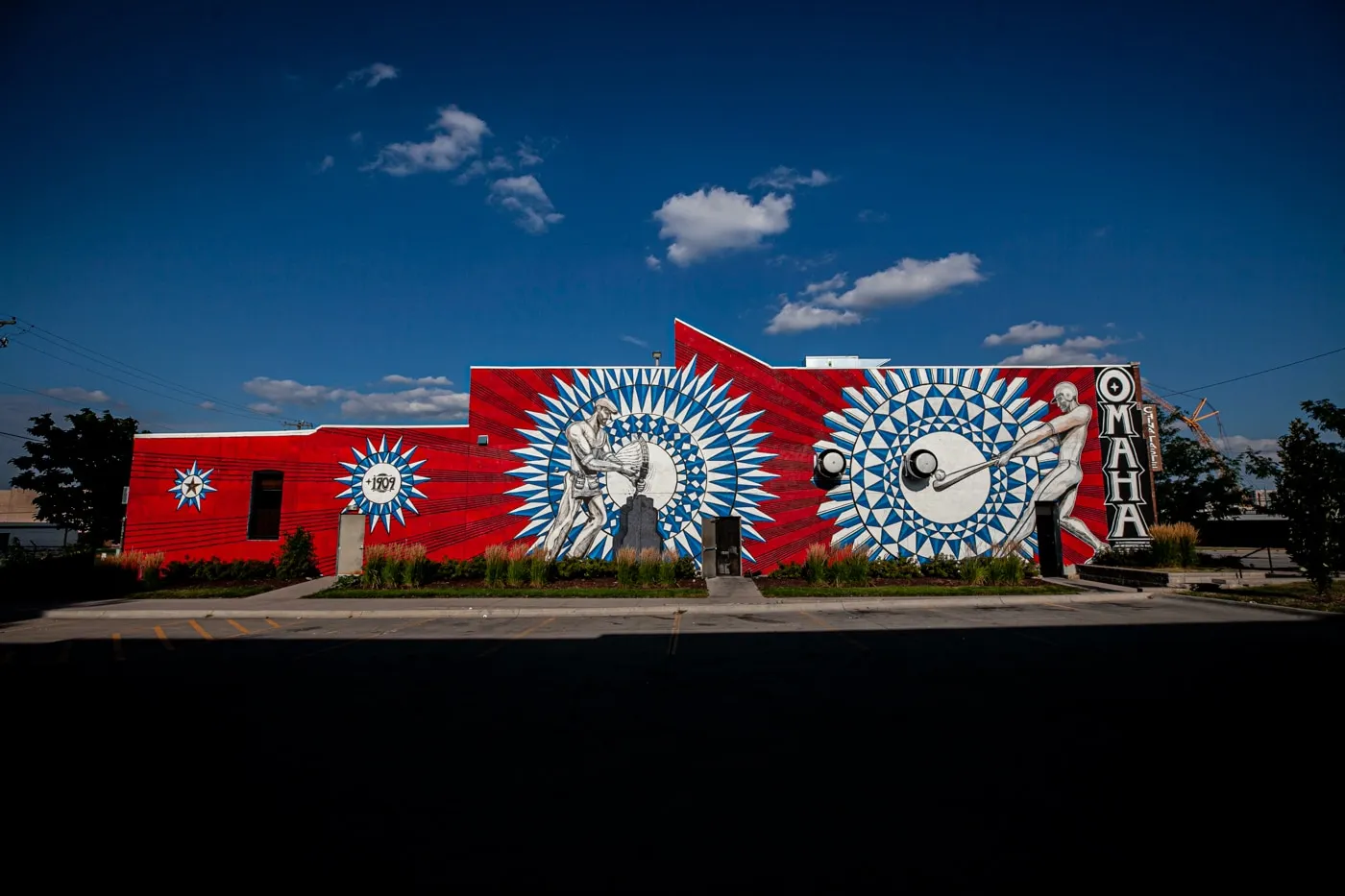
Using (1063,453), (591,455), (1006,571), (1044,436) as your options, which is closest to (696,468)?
Result: (591,455)

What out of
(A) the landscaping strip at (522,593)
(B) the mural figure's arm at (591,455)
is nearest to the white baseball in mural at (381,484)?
(A) the landscaping strip at (522,593)

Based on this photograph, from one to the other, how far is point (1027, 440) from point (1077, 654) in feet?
53.3

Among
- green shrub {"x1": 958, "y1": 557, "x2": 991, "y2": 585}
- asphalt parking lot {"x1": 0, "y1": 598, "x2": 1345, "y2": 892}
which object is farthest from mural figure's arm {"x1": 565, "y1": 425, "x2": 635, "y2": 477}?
asphalt parking lot {"x1": 0, "y1": 598, "x2": 1345, "y2": 892}

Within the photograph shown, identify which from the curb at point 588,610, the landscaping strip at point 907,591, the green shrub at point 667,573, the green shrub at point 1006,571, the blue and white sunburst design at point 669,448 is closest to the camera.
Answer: the curb at point 588,610

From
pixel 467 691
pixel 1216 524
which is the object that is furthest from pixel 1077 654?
pixel 1216 524

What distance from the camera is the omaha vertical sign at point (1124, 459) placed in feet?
79.3

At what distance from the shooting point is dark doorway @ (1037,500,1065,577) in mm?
23922

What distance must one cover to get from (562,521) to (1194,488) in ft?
112

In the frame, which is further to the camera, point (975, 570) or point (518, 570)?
point (975, 570)

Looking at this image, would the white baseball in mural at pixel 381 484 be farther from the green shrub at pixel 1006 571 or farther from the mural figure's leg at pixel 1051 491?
the mural figure's leg at pixel 1051 491

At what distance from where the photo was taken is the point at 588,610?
1645cm

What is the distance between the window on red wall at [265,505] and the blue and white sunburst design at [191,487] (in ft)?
4.86

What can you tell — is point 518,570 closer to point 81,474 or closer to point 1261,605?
point 1261,605

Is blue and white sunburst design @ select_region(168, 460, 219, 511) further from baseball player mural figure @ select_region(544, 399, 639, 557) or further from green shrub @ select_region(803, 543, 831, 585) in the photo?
green shrub @ select_region(803, 543, 831, 585)
